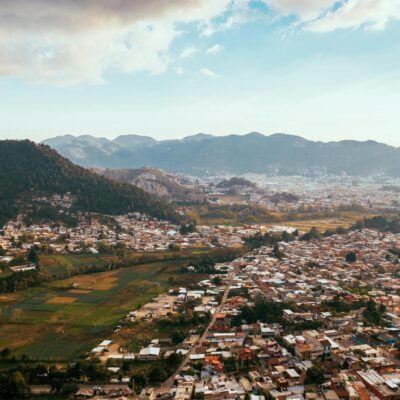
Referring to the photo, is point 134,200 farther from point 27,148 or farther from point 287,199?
point 287,199

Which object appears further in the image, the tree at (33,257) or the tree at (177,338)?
the tree at (33,257)

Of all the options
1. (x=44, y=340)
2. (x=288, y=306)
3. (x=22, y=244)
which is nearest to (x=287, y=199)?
(x=22, y=244)

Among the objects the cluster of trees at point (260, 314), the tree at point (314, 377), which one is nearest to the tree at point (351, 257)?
A: the cluster of trees at point (260, 314)

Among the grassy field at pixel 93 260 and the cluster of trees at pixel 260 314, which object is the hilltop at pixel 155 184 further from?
the cluster of trees at pixel 260 314

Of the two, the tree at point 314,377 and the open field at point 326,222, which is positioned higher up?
the tree at point 314,377

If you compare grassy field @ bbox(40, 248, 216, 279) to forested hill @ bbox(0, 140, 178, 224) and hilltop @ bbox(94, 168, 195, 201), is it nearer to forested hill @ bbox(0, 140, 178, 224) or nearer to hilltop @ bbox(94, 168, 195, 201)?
forested hill @ bbox(0, 140, 178, 224)

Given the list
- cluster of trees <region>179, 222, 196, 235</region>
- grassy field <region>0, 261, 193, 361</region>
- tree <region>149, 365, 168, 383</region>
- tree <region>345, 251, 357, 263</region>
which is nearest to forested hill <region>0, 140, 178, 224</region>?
cluster of trees <region>179, 222, 196, 235</region>

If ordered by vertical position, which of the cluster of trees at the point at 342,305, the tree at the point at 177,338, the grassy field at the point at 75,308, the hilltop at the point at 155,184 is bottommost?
the grassy field at the point at 75,308

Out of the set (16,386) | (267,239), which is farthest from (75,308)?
(267,239)
